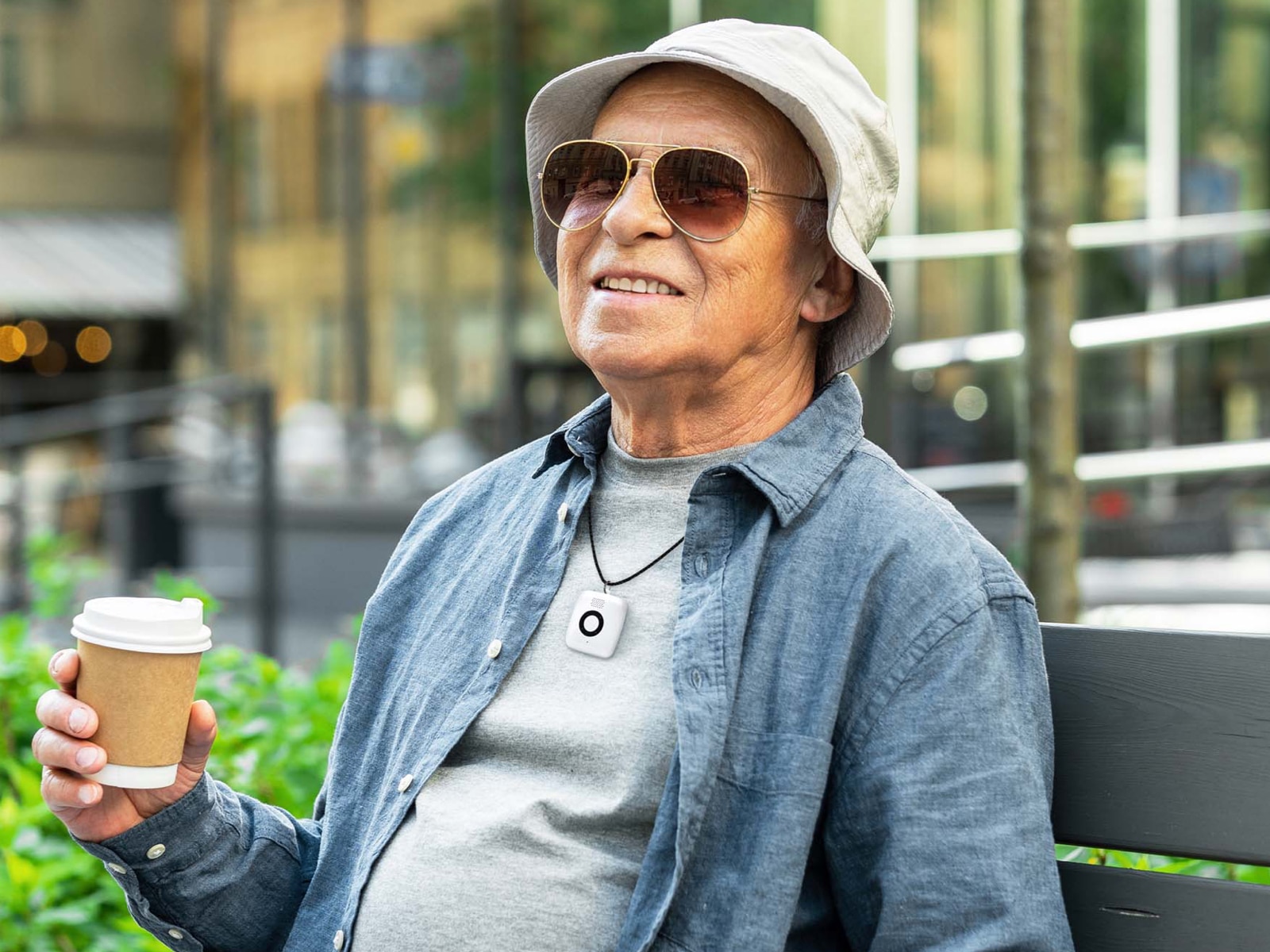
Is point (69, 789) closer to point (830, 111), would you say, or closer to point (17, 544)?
point (830, 111)

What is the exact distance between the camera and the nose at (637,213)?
6.40ft

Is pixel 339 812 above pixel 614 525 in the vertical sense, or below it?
below

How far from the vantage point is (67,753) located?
1.73 meters

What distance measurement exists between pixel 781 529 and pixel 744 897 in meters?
0.41

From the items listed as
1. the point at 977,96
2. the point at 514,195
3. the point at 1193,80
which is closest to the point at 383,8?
the point at 514,195

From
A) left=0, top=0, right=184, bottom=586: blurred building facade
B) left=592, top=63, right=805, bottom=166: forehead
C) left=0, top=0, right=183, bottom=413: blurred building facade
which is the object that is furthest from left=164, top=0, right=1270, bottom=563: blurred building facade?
left=0, top=0, right=183, bottom=413: blurred building facade

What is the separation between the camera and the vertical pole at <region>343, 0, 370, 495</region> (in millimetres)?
13172

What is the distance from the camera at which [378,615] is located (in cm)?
216

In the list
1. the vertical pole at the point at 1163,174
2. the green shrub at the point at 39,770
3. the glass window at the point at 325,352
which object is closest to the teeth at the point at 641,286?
the green shrub at the point at 39,770

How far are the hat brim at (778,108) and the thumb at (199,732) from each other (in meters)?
0.71

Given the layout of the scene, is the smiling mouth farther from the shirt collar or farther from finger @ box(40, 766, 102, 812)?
finger @ box(40, 766, 102, 812)

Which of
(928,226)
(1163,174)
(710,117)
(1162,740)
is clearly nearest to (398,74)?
(928,226)

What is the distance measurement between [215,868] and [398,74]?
11566mm

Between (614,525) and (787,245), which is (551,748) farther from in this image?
(787,245)
